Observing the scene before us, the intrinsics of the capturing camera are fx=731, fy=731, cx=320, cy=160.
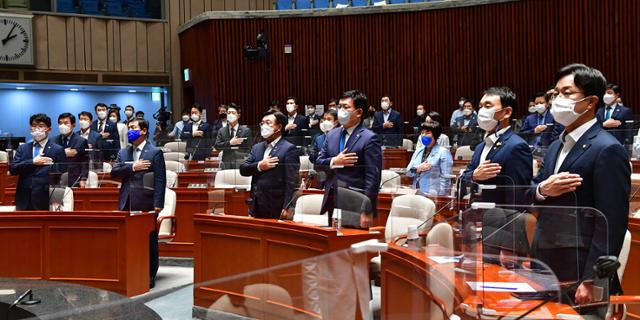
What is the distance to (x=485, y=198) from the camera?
368 centimetres

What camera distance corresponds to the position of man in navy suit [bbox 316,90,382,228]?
4.92 meters

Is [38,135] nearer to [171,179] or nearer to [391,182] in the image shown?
[171,179]

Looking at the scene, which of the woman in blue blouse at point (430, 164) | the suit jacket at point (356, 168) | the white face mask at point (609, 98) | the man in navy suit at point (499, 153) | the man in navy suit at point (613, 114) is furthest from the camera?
the white face mask at point (609, 98)

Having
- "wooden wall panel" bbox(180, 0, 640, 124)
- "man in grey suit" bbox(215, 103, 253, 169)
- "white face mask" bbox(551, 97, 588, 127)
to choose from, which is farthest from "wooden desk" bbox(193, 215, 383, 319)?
"wooden wall panel" bbox(180, 0, 640, 124)

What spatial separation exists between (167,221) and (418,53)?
9232 mm

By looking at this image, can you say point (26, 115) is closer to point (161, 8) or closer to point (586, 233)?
point (161, 8)

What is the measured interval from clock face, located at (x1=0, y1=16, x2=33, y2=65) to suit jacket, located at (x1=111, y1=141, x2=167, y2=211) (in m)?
10.2

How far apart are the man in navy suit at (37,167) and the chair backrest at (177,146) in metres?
3.72

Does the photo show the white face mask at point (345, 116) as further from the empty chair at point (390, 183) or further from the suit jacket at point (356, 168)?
the empty chair at point (390, 183)

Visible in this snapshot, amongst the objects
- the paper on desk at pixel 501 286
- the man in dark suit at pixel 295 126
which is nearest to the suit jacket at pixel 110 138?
the man in dark suit at pixel 295 126

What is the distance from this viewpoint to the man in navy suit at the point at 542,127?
9.32m

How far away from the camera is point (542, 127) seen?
9.84m

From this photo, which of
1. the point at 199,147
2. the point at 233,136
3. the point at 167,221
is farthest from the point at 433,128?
the point at 199,147

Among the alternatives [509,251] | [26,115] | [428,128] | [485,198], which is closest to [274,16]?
[26,115]
